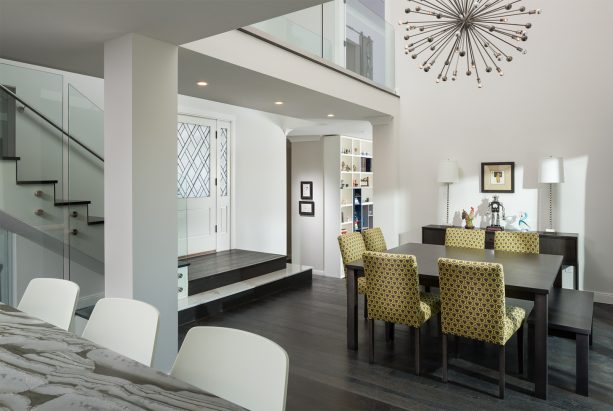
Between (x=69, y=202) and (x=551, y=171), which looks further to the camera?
(x=551, y=171)

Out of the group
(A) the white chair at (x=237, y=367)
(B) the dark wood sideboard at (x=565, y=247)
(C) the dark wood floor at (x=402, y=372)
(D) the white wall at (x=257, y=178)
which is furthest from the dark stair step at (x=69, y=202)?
(B) the dark wood sideboard at (x=565, y=247)

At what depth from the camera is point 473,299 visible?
3.10 meters

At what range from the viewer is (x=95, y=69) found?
3.88m

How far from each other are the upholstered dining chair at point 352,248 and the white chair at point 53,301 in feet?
8.65

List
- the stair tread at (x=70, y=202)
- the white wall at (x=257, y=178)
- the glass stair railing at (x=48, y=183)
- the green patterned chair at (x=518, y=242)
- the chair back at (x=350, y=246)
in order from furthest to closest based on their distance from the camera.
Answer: the white wall at (x=257, y=178), the green patterned chair at (x=518, y=242), the chair back at (x=350, y=246), the stair tread at (x=70, y=202), the glass stair railing at (x=48, y=183)

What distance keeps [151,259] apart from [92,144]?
169 centimetres

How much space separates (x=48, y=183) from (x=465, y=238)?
446cm

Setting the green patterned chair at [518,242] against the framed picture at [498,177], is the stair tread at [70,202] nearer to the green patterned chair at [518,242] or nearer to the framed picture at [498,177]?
the green patterned chair at [518,242]

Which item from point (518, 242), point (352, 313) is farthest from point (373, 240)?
point (518, 242)

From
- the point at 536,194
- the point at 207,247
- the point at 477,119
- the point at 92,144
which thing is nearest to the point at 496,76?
the point at 477,119

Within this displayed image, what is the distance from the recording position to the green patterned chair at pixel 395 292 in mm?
3369

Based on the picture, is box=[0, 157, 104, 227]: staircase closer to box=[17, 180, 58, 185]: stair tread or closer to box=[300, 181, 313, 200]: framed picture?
box=[17, 180, 58, 185]: stair tread

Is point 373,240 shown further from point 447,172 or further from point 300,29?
point 300,29

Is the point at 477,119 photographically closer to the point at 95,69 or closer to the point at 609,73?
the point at 609,73
